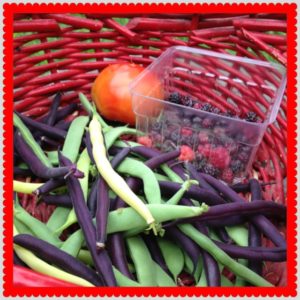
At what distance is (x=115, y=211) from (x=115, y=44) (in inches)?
20.8

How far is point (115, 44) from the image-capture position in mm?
1199

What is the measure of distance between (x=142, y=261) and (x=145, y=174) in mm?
159

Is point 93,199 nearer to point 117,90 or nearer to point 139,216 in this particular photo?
point 139,216

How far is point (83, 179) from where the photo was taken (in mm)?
884

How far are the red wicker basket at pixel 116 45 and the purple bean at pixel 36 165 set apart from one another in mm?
220

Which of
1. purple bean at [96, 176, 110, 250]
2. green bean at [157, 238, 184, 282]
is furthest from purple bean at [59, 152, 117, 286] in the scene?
green bean at [157, 238, 184, 282]

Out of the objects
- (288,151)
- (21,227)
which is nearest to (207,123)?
(288,151)

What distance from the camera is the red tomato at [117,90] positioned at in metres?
1.13

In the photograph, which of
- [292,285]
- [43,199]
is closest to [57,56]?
[43,199]

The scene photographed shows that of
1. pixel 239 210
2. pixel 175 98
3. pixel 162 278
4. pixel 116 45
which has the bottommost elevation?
pixel 162 278

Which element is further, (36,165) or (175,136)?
(175,136)

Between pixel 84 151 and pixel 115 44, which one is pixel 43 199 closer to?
pixel 84 151

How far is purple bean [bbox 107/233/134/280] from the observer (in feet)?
2.47

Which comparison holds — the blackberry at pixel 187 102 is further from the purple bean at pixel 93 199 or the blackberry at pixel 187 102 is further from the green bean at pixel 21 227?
the green bean at pixel 21 227
